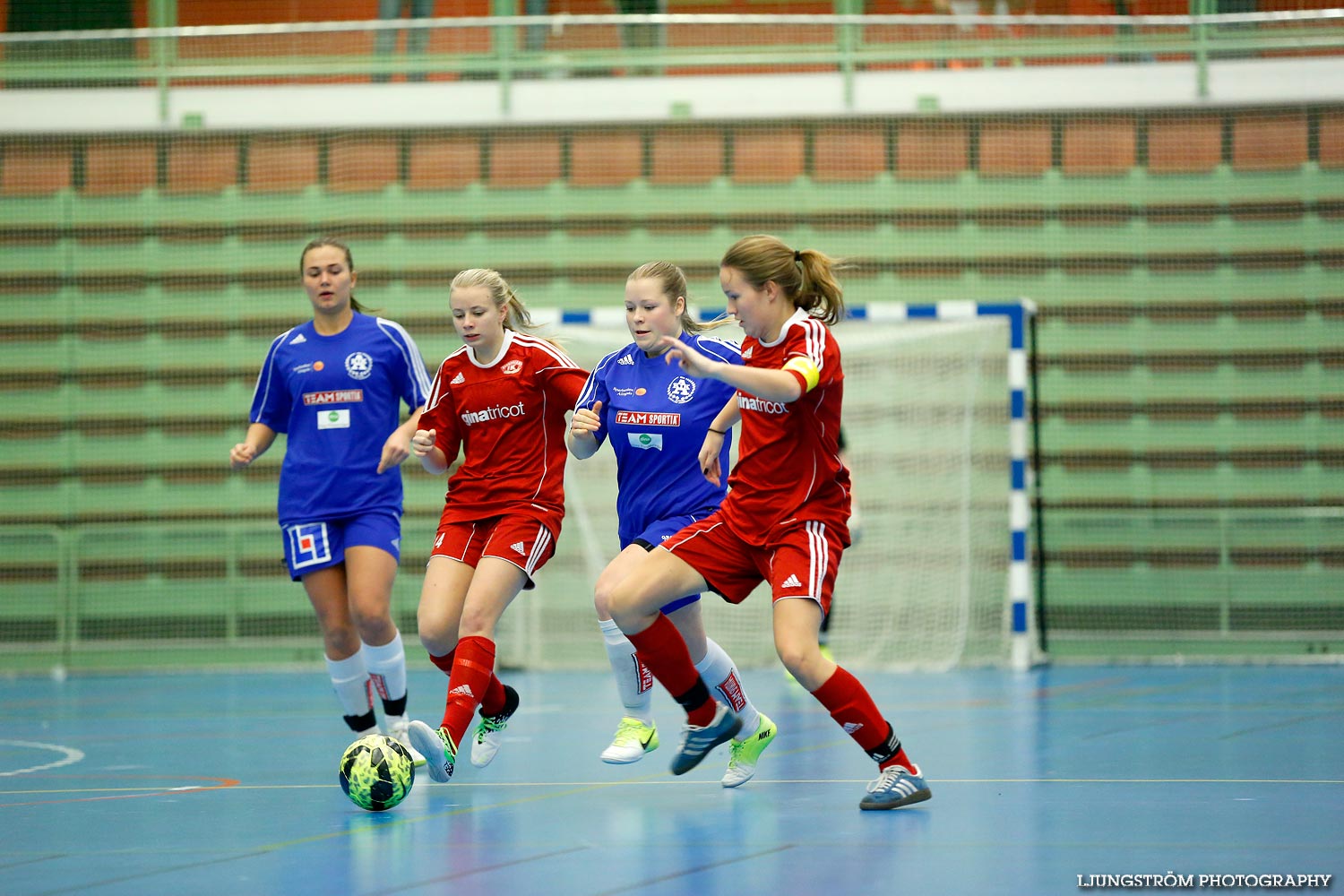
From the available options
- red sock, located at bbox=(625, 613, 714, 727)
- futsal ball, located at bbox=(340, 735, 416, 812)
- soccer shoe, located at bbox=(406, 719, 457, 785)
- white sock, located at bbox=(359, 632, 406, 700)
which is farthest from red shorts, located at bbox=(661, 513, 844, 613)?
white sock, located at bbox=(359, 632, 406, 700)

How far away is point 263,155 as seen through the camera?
36.6 feet

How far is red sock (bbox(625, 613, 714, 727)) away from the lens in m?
4.62

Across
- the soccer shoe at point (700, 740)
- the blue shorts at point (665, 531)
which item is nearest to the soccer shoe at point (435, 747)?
the soccer shoe at point (700, 740)

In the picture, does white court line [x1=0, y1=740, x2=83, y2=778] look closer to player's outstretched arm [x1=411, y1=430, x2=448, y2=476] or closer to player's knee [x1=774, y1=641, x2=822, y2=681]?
player's outstretched arm [x1=411, y1=430, x2=448, y2=476]

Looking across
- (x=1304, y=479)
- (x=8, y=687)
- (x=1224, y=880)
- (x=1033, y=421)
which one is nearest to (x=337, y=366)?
(x=1224, y=880)

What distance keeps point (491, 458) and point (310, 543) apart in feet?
2.49

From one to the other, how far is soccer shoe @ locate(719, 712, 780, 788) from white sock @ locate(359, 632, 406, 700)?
1314 mm

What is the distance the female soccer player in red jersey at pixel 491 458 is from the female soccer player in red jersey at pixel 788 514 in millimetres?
573

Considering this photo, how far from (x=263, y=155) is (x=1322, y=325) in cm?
779

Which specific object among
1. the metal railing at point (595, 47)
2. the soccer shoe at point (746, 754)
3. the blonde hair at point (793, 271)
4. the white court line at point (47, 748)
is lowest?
the white court line at point (47, 748)

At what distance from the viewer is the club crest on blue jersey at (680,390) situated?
4949mm

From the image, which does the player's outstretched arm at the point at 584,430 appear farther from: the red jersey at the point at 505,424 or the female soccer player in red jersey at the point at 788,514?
the female soccer player in red jersey at the point at 788,514

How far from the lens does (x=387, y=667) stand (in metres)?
5.42

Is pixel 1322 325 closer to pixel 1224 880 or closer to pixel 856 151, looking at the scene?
pixel 856 151
